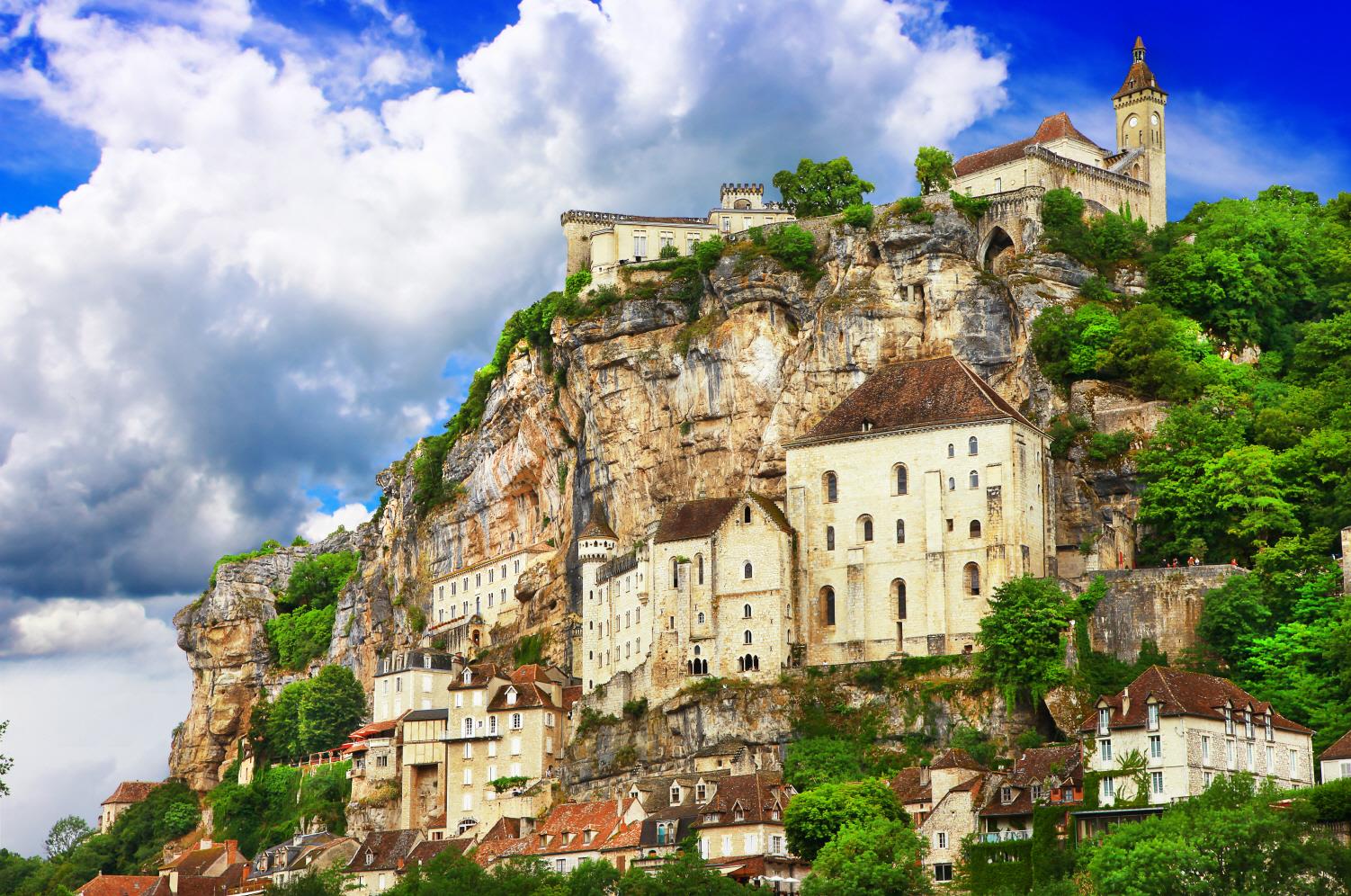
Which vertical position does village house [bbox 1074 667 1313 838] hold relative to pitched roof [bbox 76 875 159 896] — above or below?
above

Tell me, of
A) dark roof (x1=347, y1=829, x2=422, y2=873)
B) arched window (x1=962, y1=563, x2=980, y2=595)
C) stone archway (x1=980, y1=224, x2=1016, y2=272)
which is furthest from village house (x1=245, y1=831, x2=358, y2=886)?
stone archway (x1=980, y1=224, x2=1016, y2=272)

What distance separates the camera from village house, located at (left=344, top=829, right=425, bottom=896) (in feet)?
319

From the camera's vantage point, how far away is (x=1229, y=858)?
6391cm

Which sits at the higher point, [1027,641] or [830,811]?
[1027,641]

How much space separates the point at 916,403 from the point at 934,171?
22.5 metres

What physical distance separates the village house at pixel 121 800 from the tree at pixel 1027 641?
7064 centimetres

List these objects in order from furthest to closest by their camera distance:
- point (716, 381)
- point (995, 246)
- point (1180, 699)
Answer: point (995, 246), point (716, 381), point (1180, 699)

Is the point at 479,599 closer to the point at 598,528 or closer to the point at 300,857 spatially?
the point at 598,528

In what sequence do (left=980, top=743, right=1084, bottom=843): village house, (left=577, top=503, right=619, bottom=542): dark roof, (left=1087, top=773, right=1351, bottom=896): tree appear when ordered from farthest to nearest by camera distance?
(left=577, top=503, right=619, bottom=542): dark roof
(left=980, top=743, right=1084, bottom=843): village house
(left=1087, top=773, right=1351, bottom=896): tree

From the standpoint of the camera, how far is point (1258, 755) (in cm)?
7475

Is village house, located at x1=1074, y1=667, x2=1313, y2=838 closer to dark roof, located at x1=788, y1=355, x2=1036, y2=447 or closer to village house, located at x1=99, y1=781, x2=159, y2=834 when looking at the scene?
dark roof, located at x1=788, y1=355, x2=1036, y2=447

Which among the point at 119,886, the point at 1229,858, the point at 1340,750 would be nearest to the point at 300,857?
the point at 119,886

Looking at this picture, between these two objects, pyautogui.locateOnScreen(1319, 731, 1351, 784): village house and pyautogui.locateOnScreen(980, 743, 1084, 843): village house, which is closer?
pyautogui.locateOnScreen(1319, 731, 1351, 784): village house

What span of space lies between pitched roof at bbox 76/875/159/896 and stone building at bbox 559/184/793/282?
43.1 m
